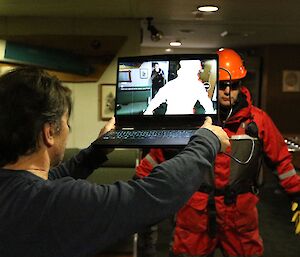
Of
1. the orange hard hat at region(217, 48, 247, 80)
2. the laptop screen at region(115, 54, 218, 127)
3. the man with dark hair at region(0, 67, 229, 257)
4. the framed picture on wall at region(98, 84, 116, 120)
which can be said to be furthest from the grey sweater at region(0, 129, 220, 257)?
the framed picture on wall at region(98, 84, 116, 120)

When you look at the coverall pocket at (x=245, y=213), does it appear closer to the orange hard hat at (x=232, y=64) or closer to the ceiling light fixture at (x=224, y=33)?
the orange hard hat at (x=232, y=64)

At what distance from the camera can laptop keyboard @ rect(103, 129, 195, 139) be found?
1485 millimetres

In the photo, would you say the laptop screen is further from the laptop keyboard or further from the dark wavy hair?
the dark wavy hair

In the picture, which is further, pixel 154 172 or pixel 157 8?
pixel 157 8

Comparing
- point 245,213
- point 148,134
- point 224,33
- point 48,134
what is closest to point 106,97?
point 224,33

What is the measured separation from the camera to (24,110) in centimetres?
91

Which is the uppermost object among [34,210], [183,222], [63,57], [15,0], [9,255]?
[15,0]

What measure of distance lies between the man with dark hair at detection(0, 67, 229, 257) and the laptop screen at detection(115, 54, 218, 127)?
72 centimetres

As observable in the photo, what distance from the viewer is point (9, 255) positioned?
88 centimetres

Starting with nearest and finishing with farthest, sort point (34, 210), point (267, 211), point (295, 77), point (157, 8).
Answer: point (34, 210), point (157, 8), point (267, 211), point (295, 77)

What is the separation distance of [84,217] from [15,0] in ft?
8.98

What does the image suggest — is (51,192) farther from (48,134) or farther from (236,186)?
(236,186)

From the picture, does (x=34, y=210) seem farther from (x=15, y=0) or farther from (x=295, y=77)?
(x=295, y=77)

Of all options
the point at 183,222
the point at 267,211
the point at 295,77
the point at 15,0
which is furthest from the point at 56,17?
the point at 295,77
